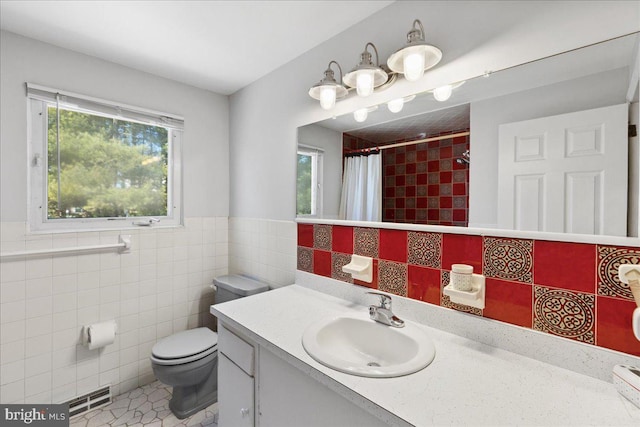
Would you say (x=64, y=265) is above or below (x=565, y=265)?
below

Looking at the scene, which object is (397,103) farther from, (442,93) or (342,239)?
(342,239)

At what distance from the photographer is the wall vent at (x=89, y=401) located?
167 centimetres

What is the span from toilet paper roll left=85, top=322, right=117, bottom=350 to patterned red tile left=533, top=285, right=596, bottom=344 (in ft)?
7.25

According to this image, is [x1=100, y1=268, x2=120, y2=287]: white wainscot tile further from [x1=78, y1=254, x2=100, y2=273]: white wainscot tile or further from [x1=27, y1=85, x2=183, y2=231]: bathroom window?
[x1=27, y1=85, x2=183, y2=231]: bathroom window

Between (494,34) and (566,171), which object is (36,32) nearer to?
(494,34)

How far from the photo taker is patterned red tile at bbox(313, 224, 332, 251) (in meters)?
1.57

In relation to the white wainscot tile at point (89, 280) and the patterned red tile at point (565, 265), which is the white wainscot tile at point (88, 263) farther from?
the patterned red tile at point (565, 265)

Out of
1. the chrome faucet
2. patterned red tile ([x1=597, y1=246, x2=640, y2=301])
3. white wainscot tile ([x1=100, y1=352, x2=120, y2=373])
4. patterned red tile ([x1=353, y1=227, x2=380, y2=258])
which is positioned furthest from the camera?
white wainscot tile ([x1=100, y1=352, x2=120, y2=373])

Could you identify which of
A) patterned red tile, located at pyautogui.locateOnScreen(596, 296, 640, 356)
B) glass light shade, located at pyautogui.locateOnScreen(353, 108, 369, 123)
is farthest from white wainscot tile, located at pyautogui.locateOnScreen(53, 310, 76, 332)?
patterned red tile, located at pyautogui.locateOnScreen(596, 296, 640, 356)

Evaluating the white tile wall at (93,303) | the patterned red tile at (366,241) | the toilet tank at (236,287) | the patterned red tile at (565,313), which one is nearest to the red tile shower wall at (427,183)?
the patterned red tile at (366,241)

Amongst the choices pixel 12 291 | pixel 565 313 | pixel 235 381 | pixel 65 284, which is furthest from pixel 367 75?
pixel 12 291

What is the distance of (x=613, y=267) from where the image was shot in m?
0.79

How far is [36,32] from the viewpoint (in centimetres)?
151

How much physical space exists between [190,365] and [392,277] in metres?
1.28
